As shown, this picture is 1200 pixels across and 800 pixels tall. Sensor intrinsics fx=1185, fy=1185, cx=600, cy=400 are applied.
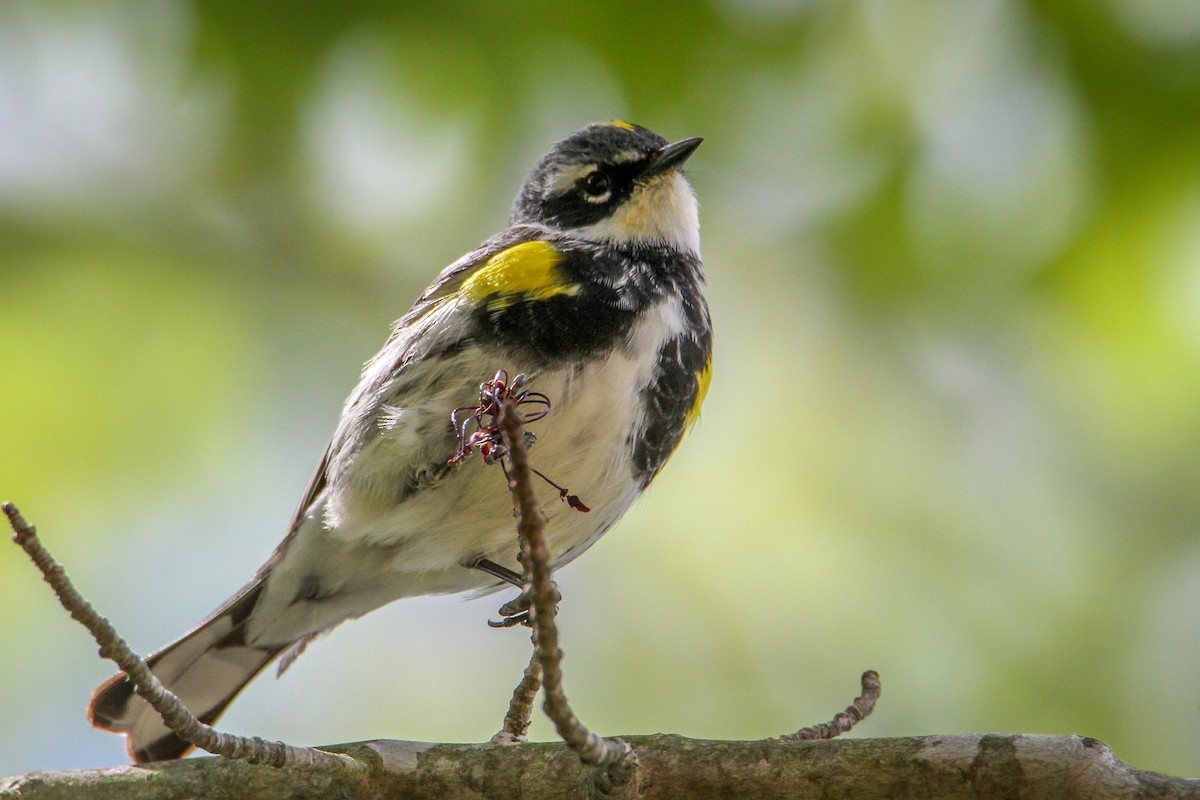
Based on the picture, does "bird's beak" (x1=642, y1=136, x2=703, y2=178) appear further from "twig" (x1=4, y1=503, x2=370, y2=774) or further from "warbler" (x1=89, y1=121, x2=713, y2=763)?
"twig" (x1=4, y1=503, x2=370, y2=774)

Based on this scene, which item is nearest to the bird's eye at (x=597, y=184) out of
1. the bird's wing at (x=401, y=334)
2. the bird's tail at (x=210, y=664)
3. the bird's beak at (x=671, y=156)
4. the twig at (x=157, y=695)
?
the bird's beak at (x=671, y=156)

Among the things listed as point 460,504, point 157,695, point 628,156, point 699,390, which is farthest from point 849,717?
point 628,156

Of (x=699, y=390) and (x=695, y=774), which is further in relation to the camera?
(x=699, y=390)

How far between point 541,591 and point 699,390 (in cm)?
205

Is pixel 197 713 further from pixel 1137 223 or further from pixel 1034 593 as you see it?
pixel 1137 223

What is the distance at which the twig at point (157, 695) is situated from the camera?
203cm

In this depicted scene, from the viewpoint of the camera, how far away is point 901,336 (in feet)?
18.3

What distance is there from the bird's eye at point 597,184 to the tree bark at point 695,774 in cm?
234

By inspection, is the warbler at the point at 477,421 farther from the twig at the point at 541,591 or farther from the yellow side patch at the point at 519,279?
the twig at the point at 541,591

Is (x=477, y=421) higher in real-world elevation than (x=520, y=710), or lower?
higher

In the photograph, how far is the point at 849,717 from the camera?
10.4 feet

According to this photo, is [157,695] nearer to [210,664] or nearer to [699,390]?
[699,390]

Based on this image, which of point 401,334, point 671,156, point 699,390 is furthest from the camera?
point 671,156

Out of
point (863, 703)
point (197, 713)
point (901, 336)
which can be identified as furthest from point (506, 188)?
point (863, 703)
